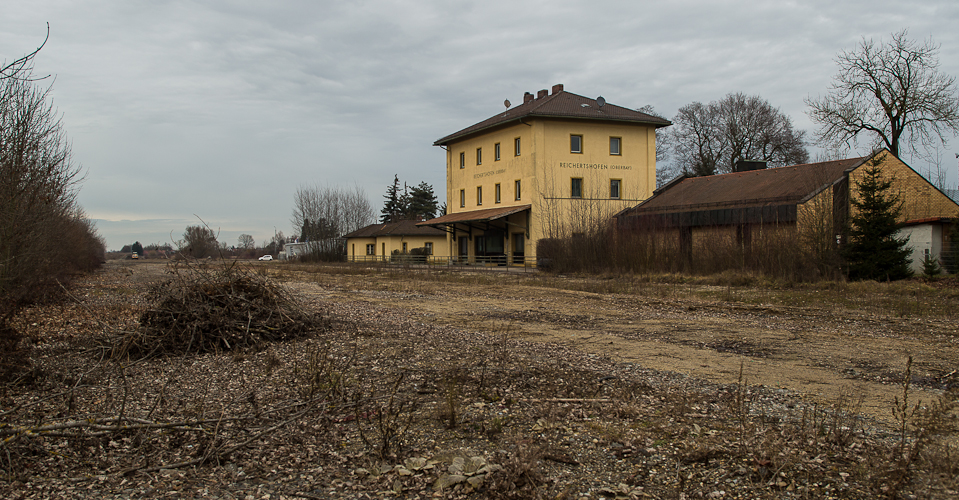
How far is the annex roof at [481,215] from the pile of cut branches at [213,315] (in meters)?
29.8

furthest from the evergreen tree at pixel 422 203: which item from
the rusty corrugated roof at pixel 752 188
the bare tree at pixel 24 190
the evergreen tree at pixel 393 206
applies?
the bare tree at pixel 24 190

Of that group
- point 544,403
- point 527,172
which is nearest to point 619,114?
point 527,172

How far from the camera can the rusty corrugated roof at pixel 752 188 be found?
915 inches

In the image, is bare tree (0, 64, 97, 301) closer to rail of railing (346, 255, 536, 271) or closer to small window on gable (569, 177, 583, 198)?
rail of railing (346, 255, 536, 271)

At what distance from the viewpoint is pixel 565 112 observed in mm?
40062

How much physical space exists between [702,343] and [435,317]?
17.0ft

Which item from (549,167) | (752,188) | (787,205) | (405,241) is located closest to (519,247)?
(549,167)

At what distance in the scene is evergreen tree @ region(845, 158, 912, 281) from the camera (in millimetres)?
18469

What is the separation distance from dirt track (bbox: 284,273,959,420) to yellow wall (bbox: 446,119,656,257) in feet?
79.8

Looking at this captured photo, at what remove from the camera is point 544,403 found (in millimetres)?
5242

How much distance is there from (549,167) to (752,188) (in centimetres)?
1555

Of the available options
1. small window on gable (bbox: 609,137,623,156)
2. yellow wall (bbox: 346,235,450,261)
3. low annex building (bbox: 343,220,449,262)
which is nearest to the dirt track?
small window on gable (bbox: 609,137,623,156)

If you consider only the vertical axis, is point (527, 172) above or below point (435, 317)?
above

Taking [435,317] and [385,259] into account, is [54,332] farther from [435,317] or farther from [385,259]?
[385,259]
